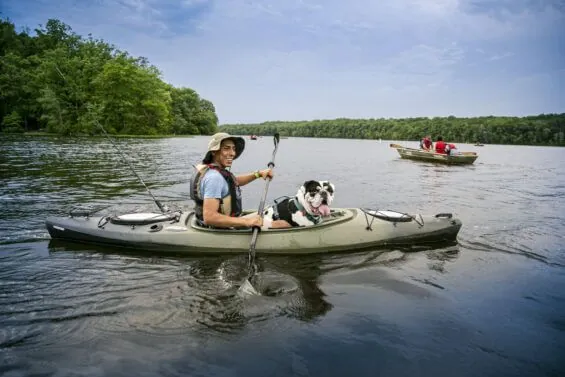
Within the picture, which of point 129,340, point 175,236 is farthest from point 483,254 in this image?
point 129,340

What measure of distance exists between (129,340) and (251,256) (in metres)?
1.95

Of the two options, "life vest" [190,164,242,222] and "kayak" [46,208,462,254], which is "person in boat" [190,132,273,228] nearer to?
"life vest" [190,164,242,222]

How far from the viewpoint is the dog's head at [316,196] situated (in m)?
5.43

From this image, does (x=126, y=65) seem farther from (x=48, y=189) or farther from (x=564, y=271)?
(x=564, y=271)

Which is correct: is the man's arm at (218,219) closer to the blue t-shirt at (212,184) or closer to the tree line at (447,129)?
the blue t-shirt at (212,184)

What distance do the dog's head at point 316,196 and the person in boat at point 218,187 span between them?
0.77 meters

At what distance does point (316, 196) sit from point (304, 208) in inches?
14.8

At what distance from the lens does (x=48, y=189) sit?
11406 millimetres

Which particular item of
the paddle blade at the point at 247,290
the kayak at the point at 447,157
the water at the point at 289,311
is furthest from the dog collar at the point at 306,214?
the kayak at the point at 447,157

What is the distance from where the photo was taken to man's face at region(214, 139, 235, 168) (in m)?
5.34

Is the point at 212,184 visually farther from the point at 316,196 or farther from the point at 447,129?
the point at 447,129

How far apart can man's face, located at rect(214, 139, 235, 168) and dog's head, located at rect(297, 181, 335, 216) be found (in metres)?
1.20

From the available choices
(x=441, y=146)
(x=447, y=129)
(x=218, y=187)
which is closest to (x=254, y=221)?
(x=218, y=187)

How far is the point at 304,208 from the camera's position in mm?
5812
